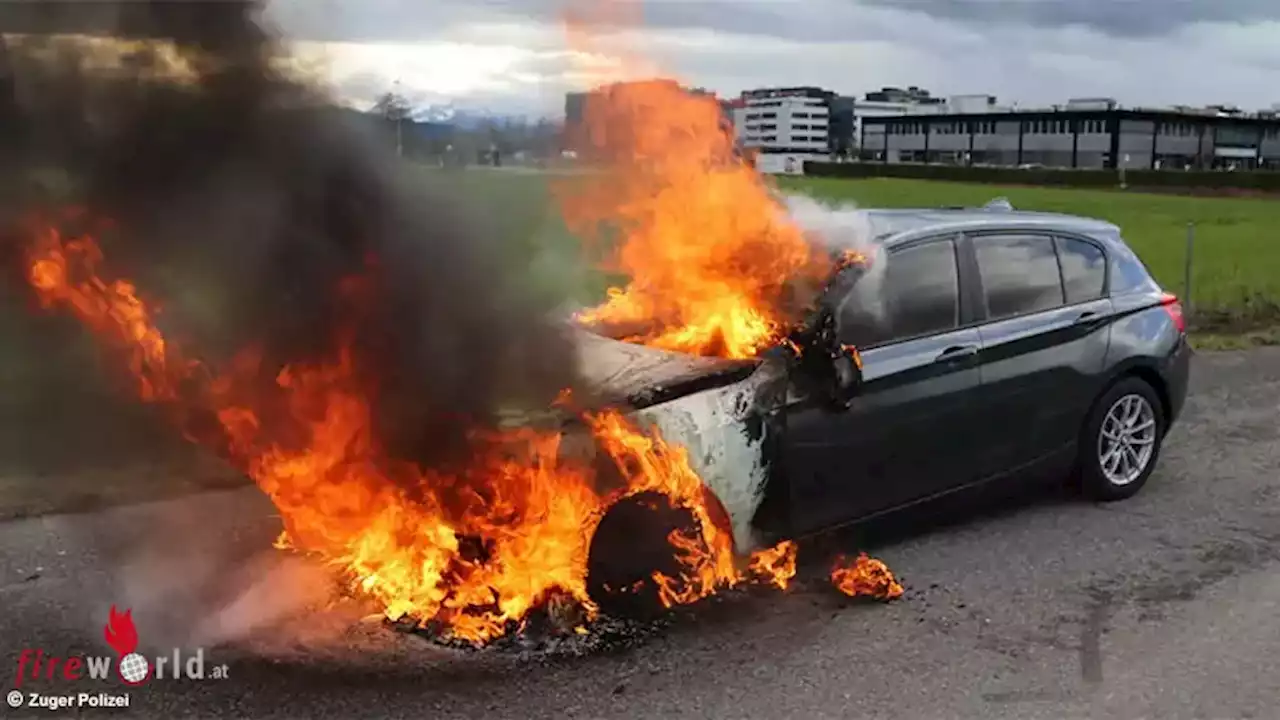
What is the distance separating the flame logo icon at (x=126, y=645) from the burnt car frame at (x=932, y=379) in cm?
194

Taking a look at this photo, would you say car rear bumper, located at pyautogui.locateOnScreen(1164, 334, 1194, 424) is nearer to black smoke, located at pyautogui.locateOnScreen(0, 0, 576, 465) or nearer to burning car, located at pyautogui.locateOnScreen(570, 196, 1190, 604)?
burning car, located at pyautogui.locateOnScreen(570, 196, 1190, 604)

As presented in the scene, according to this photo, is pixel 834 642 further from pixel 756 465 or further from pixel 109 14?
pixel 109 14

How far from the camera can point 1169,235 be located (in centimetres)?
2717

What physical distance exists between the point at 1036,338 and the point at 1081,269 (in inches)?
27.4

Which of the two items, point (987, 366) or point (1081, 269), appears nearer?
point (987, 366)

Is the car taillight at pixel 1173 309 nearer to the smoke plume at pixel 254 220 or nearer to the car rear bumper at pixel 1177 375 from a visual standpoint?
the car rear bumper at pixel 1177 375

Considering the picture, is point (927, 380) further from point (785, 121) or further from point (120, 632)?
point (120, 632)

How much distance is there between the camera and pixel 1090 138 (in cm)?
9012

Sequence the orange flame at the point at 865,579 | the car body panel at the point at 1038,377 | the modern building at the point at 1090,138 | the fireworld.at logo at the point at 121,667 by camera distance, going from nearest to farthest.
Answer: the fireworld.at logo at the point at 121,667 → the orange flame at the point at 865,579 → the car body panel at the point at 1038,377 → the modern building at the point at 1090,138

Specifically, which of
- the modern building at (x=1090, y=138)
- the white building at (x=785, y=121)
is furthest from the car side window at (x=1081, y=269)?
the modern building at (x=1090, y=138)

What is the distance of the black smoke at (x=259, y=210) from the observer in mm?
4113

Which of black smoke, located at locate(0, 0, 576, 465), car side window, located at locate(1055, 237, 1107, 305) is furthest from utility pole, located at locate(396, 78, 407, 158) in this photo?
car side window, located at locate(1055, 237, 1107, 305)

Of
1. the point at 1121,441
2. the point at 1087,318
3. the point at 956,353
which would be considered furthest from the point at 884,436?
the point at 1121,441

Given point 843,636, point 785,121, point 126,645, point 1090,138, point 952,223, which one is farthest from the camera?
point 1090,138
